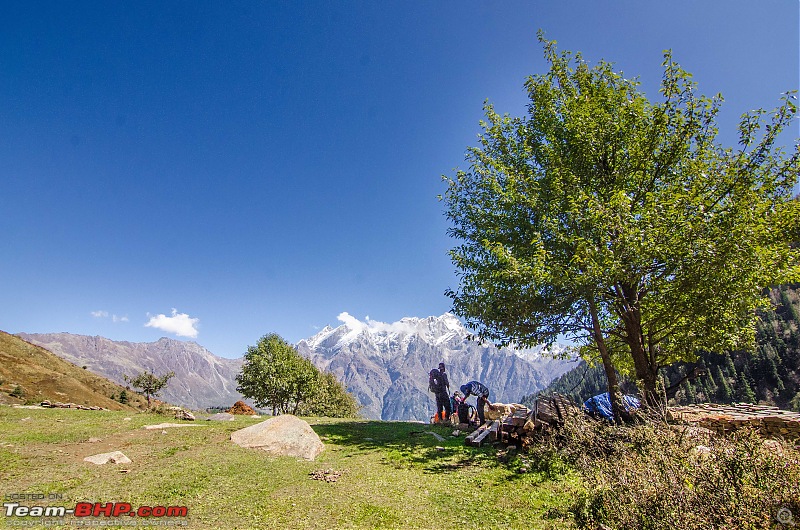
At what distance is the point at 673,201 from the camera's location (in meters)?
13.0

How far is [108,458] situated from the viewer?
40.0ft

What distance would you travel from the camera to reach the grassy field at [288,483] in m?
8.42

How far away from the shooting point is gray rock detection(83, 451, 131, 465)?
39.3 ft

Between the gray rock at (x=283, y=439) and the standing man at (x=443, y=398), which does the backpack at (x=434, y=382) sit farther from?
the gray rock at (x=283, y=439)

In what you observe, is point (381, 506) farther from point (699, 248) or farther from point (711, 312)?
point (711, 312)

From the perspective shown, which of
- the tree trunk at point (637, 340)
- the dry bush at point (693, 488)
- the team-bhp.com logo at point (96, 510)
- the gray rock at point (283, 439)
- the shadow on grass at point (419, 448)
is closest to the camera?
the dry bush at point (693, 488)

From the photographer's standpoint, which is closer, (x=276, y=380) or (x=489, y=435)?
(x=489, y=435)

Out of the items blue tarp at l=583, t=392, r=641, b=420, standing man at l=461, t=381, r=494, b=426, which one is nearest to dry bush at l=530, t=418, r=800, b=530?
blue tarp at l=583, t=392, r=641, b=420

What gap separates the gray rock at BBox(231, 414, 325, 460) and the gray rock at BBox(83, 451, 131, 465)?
401 centimetres

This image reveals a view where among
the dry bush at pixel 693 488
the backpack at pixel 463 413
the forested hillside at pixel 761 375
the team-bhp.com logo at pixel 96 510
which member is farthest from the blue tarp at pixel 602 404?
the forested hillside at pixel 761 375

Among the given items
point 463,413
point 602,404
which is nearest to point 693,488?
point 602,404

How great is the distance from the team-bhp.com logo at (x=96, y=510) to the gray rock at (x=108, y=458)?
11.9ft

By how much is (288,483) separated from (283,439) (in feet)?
15.2

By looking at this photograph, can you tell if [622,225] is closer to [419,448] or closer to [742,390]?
[419,448]
